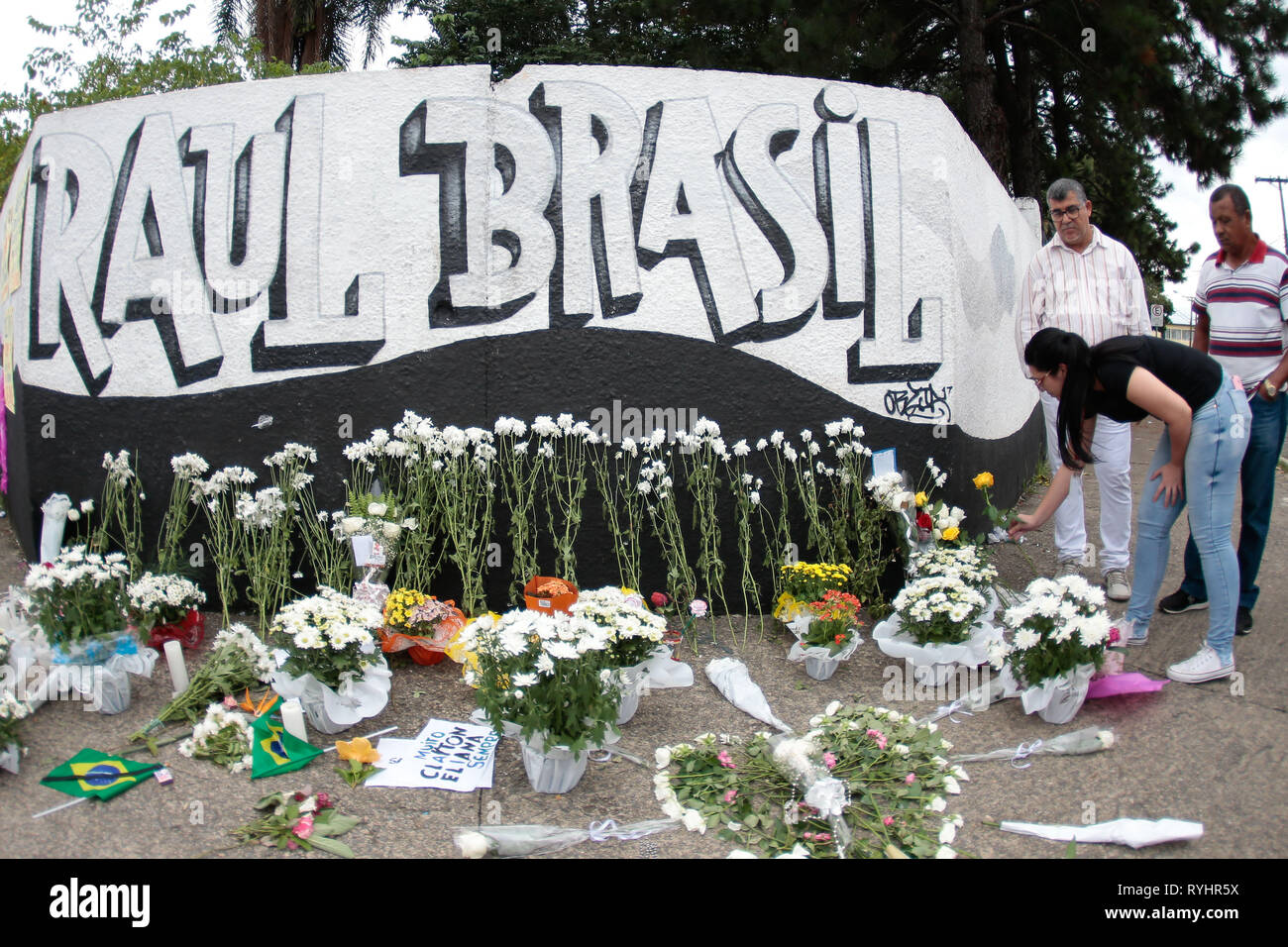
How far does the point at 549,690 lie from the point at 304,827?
34.0 inches

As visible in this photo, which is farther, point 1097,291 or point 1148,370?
point 1097,291

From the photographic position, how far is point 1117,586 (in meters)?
4.78

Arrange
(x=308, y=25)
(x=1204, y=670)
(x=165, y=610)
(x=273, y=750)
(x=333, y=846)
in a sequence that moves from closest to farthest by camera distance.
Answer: (x=333, y=846) < (x=273, y=750) < (x=1204, y=670) < (x=165, y=610) < (x=308, y=25)

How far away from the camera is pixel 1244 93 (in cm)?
1049

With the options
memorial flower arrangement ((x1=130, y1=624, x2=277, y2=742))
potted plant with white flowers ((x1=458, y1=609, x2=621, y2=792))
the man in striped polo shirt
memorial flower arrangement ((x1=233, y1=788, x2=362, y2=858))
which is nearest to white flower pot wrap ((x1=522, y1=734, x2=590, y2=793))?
potted plant with white flowers ((x1=458, y1=609, x2=621, y2=792))

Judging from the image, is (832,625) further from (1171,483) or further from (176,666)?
(176,666)

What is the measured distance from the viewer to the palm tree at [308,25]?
17734mm

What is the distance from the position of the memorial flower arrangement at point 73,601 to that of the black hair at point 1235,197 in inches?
206

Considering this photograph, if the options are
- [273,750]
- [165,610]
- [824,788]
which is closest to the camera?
[824,788]

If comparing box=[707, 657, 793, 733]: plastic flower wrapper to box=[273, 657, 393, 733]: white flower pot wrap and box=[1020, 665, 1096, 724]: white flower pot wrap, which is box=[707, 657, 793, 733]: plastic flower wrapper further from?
box=[273, 657, 393, 733]: white flower pot wrap

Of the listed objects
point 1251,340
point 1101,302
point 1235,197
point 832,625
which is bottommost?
point 832,625

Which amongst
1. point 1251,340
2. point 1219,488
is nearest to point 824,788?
point 1219,488

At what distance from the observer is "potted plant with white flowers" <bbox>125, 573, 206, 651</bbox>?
407cm

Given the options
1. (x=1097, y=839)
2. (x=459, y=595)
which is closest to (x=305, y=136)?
(x=459, y=595)
